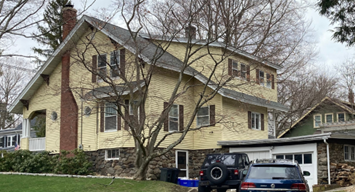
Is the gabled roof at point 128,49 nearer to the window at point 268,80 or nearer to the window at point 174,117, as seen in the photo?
the window at point 268,80

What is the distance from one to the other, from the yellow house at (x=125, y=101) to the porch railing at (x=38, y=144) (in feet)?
0.21

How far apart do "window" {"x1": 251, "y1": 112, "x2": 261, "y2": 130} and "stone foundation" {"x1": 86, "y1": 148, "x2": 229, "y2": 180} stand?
142 inches

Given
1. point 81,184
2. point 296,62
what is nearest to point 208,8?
point 81,184

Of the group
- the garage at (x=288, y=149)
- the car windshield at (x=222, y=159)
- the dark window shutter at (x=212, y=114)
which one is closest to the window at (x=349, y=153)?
the garage at (x=288, y=149)

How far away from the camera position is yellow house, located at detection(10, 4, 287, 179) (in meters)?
21.6

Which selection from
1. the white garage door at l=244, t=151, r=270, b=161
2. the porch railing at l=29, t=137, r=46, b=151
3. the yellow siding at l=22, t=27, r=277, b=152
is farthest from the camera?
the porch railing at l=29, t=137, r=46, b=151

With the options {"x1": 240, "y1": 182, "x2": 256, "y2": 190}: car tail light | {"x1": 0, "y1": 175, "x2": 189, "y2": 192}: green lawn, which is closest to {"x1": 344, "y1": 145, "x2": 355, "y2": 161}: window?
{"x1": 0, "y1": 175, "x2": 189, "y2": 192}: green lawn

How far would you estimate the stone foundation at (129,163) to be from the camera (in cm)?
2122

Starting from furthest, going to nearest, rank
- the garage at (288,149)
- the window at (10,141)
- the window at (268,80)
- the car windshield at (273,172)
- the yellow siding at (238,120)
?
the window at (10,141) → the window at (268,80) → the yellow siding at (238,120) → the garage at (288,149) → the car windshield at (273,172)

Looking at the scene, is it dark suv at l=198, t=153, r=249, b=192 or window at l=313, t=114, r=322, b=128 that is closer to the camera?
dark suv at l=198, t=153, r=249, b=192

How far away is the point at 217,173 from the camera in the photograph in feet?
→ 51.2

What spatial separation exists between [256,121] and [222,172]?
11.3 meters

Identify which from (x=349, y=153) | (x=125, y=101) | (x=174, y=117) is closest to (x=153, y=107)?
(x=125, y=101)

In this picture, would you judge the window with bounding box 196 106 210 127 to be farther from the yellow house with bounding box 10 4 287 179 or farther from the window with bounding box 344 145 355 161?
the window with bounding box 344 145 355 161
